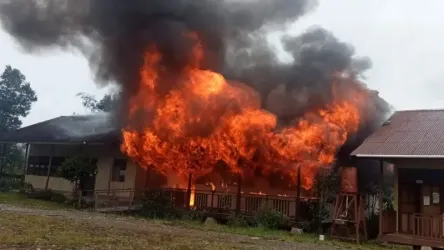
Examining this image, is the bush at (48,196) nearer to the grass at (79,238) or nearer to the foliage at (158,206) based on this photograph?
the foliage at (158,206)

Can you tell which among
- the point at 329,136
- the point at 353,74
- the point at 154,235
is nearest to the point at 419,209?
the point at 329,136

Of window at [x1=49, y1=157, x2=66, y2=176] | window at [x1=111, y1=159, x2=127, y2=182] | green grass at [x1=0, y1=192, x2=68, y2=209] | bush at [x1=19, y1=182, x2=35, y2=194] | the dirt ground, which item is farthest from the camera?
window at [x1=49, y1=157, x2=66, y2=176]

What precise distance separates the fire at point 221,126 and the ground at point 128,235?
313cm

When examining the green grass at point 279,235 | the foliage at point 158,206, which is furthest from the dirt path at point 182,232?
the foliage at point 158,206

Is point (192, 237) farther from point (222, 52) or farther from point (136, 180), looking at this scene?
point (136, 180)

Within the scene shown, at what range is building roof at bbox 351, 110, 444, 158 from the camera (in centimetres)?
1348

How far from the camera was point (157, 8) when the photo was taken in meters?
17.6

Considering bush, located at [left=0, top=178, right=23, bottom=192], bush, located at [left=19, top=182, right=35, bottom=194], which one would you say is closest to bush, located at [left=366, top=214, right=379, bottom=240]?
bush, located at [left=19, top=182, right=35, bottom=194]

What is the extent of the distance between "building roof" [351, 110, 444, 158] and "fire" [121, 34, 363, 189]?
1969 mm

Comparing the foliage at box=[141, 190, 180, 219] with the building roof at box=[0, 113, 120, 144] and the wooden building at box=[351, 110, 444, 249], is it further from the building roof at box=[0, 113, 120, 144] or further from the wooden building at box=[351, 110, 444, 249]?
the wooden building at box=[351, 110, 444, 249]

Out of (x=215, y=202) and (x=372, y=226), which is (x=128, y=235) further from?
(x=372, y=226)

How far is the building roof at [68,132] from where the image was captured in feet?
78.5

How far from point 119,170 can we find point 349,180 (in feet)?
44.5

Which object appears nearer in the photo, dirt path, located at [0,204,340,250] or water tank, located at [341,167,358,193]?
dirt path, located at [0,204,340,250]
